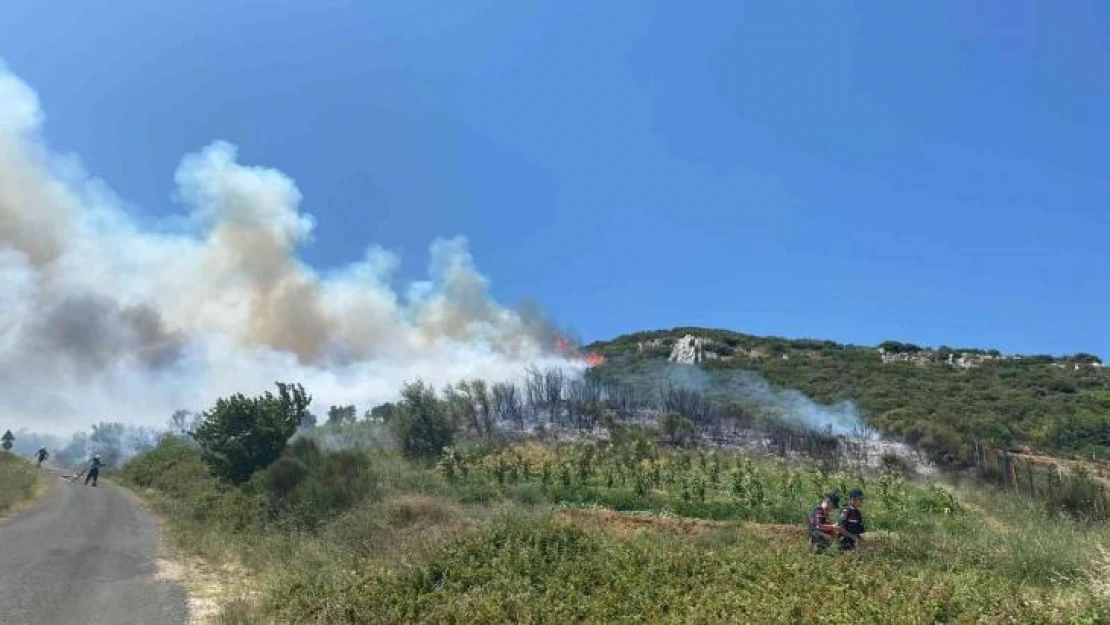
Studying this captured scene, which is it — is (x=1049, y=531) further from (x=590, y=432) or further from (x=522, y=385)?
(x=522, y=385)

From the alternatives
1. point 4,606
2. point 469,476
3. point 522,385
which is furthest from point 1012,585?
point 522,385

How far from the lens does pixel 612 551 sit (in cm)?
1177

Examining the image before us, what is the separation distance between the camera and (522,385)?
204ft

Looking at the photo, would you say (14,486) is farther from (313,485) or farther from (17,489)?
(313,485)

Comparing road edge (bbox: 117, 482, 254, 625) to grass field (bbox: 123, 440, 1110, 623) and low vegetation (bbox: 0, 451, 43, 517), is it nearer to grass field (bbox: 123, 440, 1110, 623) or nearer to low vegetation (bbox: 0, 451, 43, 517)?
grass field (bbox: 123, 440, 1110, 623)

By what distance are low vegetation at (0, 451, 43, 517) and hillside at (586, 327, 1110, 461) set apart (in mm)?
41043

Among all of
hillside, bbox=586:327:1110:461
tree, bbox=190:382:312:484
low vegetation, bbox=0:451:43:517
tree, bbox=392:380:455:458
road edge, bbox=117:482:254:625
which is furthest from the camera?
hillside, bbox=586:327:1110:461

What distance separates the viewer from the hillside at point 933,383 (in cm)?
4900

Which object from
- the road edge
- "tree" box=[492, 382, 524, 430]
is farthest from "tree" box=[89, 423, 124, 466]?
the road edge

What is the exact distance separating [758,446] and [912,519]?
2221cm

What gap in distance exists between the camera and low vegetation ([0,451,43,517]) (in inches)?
805

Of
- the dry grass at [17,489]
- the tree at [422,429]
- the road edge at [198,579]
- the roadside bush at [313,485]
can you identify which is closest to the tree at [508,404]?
the tree at [422,429]

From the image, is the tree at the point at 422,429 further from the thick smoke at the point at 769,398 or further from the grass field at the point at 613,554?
the thick smoke at the point at 769,398

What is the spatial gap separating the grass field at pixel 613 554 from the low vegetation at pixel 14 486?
421 centimetres
